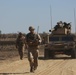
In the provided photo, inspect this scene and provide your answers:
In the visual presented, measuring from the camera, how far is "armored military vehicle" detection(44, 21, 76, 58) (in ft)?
89.9

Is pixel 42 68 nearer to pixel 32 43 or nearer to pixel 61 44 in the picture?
pixel 32 43

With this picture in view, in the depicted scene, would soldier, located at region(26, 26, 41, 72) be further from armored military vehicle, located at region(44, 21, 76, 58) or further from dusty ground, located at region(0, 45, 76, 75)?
armored military vehicle, located at region(44, 21, 76, 58)

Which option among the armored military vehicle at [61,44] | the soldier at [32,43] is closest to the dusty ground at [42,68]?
the soldier at [32,43]

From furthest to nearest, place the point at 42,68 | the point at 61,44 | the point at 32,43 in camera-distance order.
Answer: the point at 61,44, the point at 42,68, the point at 32,43

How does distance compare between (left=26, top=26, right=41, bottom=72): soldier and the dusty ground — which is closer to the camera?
(left=26, top=26, right=41, bottom=72): soldier

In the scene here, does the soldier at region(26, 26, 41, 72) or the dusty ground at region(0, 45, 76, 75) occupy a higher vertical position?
the soldier at region(26, 26, 41, 72)

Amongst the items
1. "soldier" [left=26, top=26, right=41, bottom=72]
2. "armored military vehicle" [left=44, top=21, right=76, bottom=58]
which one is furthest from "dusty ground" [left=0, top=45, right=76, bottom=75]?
"armored military vehicle" [left=44, top=21, right=76, bottom=58]

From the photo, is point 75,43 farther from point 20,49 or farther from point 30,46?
point 30,46

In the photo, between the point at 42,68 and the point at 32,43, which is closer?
the point at 32,43

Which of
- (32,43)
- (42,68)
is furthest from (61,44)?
(32,43)

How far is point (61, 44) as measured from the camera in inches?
1082

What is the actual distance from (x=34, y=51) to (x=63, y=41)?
12.1m

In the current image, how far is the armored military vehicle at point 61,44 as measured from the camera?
2739 centimetres

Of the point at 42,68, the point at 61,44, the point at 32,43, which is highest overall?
the point at 32,43
